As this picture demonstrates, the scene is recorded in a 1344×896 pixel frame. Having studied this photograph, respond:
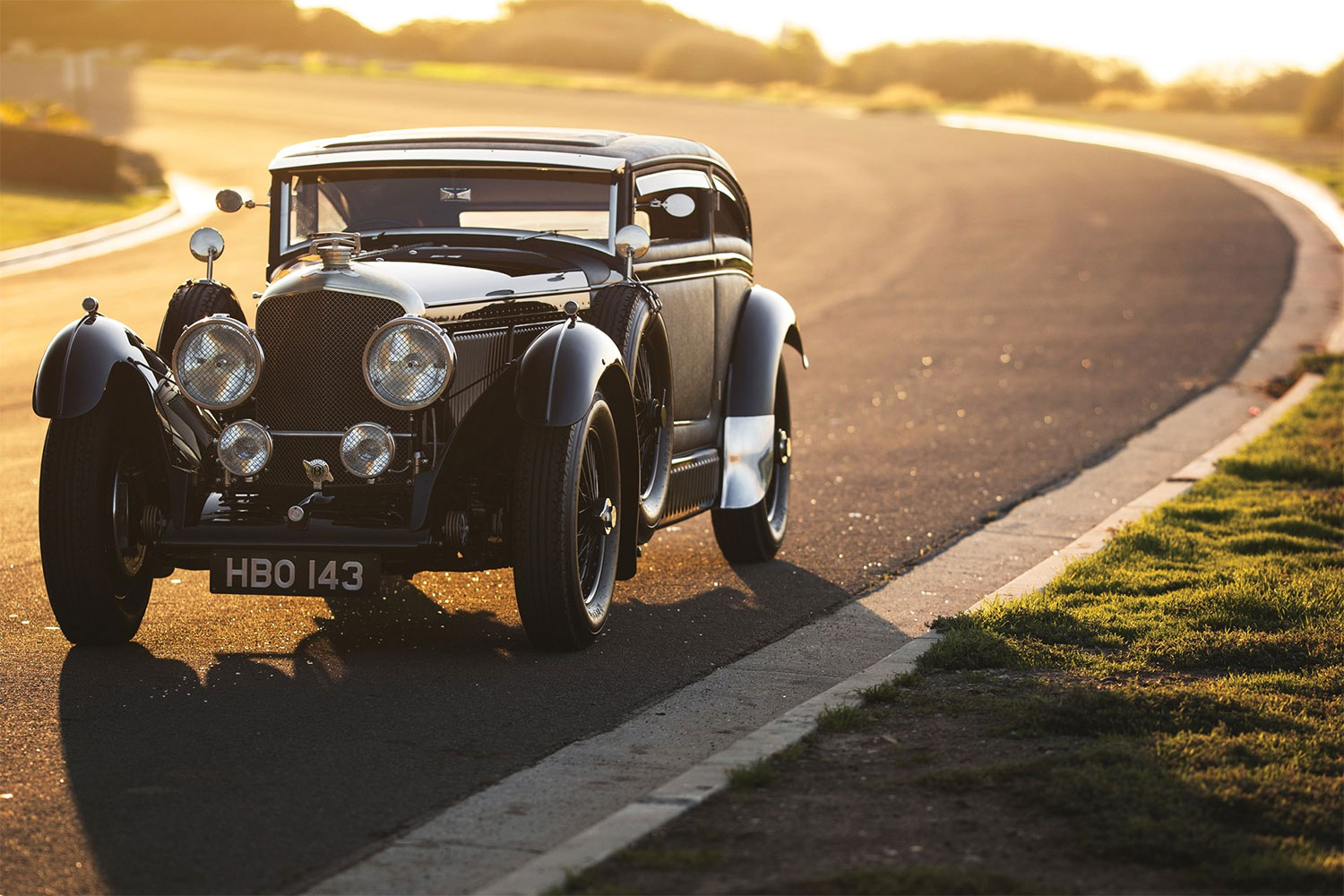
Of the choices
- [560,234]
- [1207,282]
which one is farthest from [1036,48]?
[560,234]

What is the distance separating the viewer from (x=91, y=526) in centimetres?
636

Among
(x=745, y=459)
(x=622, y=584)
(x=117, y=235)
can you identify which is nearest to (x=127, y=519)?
(x=622, y=584)

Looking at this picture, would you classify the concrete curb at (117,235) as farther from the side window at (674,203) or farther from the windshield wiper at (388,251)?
the windshield wiper at (388,251)

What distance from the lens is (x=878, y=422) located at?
501 inches

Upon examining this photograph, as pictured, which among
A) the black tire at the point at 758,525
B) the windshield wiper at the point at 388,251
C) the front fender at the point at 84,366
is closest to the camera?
the front fender at the point at 84,366

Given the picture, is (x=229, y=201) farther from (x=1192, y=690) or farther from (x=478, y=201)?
(x=1192, y=690)

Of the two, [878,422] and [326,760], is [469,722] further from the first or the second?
[878,422]

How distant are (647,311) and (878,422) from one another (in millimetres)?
5715

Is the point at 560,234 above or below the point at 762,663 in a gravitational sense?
above

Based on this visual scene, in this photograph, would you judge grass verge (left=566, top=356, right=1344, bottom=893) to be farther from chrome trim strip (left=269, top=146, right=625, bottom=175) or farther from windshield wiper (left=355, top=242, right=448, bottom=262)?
windshield wiper (left=355, top=242, right=448, bottom=262)

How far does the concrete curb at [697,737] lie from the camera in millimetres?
4406

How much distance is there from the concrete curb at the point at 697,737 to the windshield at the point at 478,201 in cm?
182

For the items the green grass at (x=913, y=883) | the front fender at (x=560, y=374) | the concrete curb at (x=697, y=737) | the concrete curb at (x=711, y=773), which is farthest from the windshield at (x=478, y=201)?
the green grass at (x=913, y=883)

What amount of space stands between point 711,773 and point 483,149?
3.53 metres
